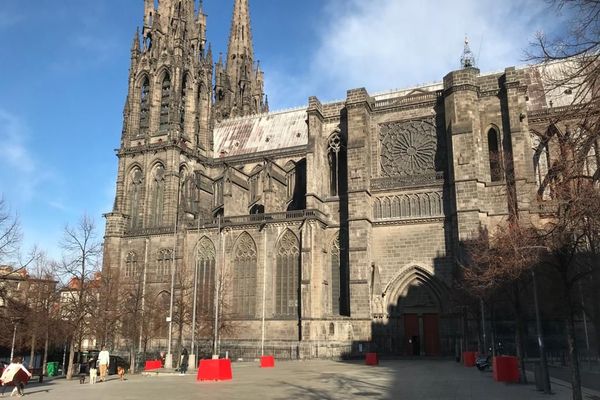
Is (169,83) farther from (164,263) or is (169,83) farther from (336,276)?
(336,276)

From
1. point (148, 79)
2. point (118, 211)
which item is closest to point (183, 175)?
point (118, 211)

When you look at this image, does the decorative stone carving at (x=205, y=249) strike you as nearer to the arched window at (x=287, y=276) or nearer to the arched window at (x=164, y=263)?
the arched window at (x=164, y=263)

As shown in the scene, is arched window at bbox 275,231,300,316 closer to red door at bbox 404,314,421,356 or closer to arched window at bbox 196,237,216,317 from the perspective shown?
arched window at bbox 196,237,216,317

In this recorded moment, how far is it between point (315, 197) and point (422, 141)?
9.16 m

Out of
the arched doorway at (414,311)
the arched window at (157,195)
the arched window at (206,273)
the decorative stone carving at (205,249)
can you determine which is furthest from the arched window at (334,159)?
the arched window at (157,195)

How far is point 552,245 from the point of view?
15.1 metres

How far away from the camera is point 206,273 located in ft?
136

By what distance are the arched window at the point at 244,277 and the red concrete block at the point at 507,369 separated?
869 inches

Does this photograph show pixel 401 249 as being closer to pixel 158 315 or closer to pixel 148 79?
pixel 158 315

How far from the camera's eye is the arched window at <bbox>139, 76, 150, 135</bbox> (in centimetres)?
5095

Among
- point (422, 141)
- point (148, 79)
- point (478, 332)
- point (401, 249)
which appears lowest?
point (478, 332)

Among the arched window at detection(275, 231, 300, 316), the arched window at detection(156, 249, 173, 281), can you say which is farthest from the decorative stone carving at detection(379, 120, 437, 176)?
the arched window at detection(156, 249, 173, 281)

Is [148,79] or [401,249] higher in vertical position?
[148,79]

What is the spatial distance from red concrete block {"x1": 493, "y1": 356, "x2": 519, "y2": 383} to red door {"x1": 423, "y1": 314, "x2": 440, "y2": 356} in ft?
53.8
